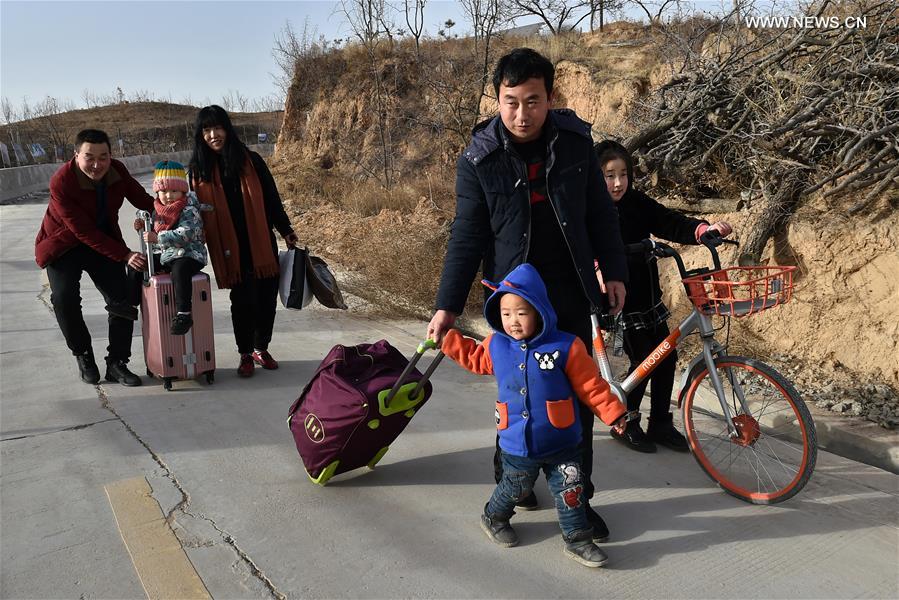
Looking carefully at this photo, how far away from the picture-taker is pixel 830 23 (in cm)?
582

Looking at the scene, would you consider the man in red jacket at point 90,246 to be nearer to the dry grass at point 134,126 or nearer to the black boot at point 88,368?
the black boot at point 88,368

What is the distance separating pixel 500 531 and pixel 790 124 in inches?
164

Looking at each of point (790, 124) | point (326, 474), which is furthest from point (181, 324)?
point (790, 124)

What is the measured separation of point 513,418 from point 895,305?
3.40 metres

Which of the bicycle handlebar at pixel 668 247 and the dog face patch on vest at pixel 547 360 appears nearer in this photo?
the dog face patch on vest at pixel 547 360

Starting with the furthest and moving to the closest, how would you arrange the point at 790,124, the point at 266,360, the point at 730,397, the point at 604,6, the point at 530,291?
1. the point at 604,6
2. the point at 790,124
3. the point at 266,360
4. the point at 730,397
5. the point at 530,291

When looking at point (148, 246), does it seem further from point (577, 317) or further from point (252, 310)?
point (577, 317)

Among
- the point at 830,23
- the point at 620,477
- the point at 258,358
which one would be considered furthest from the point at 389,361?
the point at 830,23

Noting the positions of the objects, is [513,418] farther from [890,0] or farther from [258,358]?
[890,0]

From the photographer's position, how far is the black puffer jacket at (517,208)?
267cm

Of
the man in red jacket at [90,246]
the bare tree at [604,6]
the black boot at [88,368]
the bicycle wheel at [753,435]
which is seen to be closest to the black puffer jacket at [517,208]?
the bicycle wheel at [753,435]

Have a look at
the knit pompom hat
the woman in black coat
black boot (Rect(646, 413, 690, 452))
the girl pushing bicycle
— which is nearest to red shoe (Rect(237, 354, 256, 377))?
the woman in black coat

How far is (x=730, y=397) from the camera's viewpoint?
3.25 meters

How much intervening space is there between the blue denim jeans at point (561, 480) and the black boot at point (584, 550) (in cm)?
2
